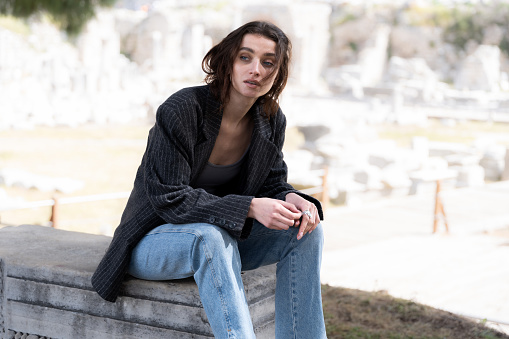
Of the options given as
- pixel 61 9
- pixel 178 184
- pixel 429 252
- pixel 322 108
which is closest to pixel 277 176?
pixel 178 184

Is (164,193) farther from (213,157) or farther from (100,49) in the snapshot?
(100,49)

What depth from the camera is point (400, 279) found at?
4891 millimetres

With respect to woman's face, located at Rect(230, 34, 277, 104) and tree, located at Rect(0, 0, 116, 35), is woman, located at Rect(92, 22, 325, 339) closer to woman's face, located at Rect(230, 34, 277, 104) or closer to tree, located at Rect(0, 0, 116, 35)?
woman's face, located at Rect(230, 34, 277, 104)

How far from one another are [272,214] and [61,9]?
4691 millimetres

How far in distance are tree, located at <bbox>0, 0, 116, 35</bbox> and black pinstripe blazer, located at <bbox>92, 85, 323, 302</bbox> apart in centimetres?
414

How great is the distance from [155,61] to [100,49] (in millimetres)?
4539

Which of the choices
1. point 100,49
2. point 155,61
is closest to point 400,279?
point 100,49

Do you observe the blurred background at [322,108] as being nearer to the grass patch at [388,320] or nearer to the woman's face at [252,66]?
the grass patch at [388,320]

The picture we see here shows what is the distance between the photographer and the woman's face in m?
2.21

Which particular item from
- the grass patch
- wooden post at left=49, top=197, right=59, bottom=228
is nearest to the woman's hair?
the grass patch

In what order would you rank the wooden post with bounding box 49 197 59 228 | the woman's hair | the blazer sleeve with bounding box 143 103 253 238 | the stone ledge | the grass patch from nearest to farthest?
the blazer sleeve with bounding box 143 103 253 238
the stone ledge
the woman's hair
the grass patch
the wooden post with bounding box 49 197 59 228

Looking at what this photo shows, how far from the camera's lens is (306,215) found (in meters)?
2.09

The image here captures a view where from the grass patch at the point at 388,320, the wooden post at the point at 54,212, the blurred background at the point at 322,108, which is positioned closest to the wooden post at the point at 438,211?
the blurred background at the point at 322,108

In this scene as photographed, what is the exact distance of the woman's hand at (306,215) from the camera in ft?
6.86
